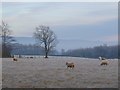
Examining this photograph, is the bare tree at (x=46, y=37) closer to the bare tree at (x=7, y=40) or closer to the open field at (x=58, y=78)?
the bare tree at (x=7, y=40)

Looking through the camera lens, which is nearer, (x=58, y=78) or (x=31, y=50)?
(x=58, y=78)

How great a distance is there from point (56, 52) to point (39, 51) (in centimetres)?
581

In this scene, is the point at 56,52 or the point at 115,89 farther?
the point at 56,52

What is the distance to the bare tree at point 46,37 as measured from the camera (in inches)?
3926

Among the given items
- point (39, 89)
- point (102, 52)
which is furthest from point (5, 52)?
point (39, 89)

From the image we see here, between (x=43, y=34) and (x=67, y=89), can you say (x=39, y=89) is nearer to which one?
(x=67, y=89)

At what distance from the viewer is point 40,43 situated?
102 meters

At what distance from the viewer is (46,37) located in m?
101

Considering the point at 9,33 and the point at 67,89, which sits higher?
the point at 9,33

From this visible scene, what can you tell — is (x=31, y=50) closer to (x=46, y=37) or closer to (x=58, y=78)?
(x=46, y=37)

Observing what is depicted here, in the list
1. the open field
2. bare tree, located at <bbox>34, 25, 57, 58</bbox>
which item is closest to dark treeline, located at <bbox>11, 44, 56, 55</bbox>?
bare tree, located at <bbox>34, 25, 57, 58</bbox>

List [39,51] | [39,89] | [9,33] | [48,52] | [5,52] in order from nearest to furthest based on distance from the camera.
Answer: [39,89]
[5,52]
[9,33]
[48,52]
[39,51]

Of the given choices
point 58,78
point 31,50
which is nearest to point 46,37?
point 31,50

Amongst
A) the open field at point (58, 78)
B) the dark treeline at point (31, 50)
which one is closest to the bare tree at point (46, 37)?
the dark treeline at point (31, 50)
